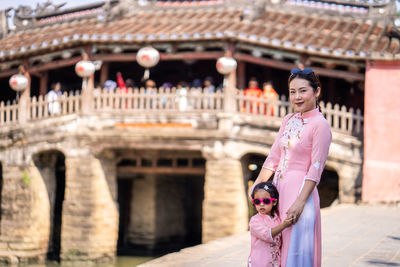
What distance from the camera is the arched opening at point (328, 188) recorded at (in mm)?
13977

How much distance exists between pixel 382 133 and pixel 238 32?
3.87 metres

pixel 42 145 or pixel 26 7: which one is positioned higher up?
pixel 26 7

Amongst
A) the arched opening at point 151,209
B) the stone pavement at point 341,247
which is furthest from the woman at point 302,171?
the arched opening at point 151,209

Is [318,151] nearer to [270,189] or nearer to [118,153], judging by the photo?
[270,189]

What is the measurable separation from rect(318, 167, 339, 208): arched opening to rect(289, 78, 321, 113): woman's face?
33.7 feet

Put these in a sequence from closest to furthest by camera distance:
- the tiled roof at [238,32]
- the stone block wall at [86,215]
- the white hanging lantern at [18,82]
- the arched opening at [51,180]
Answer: the tiled roof at [238,32]
the stone block wall at [86,215]
the white hanging lantern at [18,82]
the arched opening at [51,180]

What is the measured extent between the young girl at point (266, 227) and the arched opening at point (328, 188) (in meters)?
10.3

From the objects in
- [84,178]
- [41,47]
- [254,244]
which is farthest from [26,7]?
[254,244]

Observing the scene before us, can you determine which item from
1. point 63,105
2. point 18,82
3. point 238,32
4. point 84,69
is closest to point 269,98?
point 238,32

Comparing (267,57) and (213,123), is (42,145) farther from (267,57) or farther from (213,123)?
(267,57)

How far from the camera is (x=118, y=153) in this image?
13672 millimetres

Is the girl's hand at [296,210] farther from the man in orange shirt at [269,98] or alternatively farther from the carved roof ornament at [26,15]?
the carved roof ornament at [26,15]

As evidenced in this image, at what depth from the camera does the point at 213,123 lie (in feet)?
40.1

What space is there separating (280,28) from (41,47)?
18.7ft
